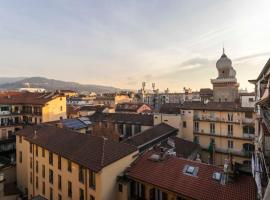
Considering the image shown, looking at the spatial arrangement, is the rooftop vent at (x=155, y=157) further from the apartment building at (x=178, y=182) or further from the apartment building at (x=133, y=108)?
the apartment building at (x=133, y=108)

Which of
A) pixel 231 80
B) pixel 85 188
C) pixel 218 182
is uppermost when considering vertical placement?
pixel 231 80

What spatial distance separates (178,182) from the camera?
20516 mm

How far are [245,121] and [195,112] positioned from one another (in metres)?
10.6

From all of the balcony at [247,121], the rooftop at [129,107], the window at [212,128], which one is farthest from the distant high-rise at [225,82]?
the rooftop at [129,107]

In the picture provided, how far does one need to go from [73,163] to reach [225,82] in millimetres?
51038

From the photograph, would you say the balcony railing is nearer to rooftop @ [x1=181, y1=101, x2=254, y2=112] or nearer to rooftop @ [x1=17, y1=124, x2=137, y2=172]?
rooftop @ [x1=181, y1=101, x2=254, y2=112]

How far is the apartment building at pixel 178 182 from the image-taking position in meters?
18.7

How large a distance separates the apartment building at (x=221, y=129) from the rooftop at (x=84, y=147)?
2849 centimetres

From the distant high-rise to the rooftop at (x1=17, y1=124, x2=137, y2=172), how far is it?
152 ft

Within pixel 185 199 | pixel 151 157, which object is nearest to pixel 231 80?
pixel 151 157

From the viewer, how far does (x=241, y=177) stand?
65.3ft

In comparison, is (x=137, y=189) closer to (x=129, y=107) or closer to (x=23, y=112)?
(x=23, y=112)

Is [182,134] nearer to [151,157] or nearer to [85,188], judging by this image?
[151,157]

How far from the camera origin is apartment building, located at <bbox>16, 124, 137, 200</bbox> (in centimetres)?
2275
